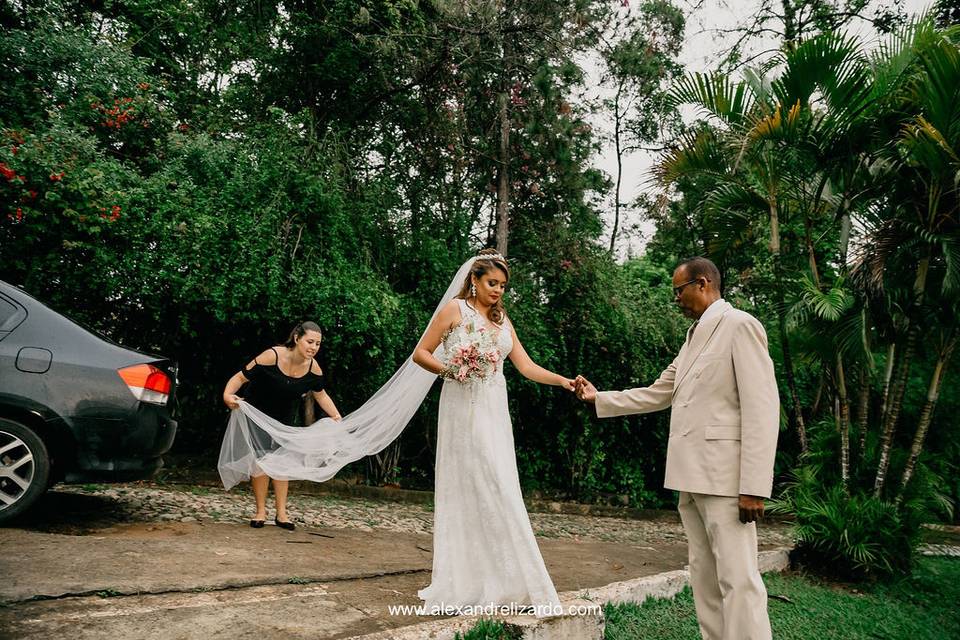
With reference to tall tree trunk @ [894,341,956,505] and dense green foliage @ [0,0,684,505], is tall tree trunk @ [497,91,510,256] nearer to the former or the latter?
dense green foliage @ [0,0,684,505]

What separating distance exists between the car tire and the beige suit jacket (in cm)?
463

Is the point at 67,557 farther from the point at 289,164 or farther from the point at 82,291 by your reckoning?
the point at 289,164

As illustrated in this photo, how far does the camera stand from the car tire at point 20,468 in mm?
4922

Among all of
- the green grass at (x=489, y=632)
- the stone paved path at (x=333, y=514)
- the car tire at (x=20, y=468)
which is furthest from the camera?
the stone paved path at (x=333, y=514)

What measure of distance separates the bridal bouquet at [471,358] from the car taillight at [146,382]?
8.75 ft

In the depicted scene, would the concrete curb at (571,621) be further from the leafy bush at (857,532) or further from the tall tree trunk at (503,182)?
the tall tree trunk at (503,182)

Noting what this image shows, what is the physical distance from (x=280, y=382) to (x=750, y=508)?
14.4 feet

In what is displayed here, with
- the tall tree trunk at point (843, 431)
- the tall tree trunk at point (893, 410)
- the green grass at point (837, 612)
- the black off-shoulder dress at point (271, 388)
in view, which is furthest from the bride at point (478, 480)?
the tall tree trunk at point (893, 410)

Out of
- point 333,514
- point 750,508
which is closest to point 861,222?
point 750,508

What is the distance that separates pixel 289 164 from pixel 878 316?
7.45 metres

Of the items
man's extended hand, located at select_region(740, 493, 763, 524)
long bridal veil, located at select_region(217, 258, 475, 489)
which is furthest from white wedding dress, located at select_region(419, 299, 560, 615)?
man's extended hand, located at select_region(740, 493, 763, 524)

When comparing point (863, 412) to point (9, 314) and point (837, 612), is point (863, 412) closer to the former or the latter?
point (837, 612)

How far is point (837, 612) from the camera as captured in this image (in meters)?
5.81

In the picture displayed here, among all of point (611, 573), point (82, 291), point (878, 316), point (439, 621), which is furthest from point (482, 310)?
point (82, 291)
